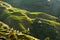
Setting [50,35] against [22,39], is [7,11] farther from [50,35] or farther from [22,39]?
[22,39]

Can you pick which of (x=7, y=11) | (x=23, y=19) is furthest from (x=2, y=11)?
(x=23, y=19)

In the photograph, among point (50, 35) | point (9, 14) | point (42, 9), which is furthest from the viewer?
point (42, 9)

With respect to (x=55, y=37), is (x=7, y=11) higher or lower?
higher

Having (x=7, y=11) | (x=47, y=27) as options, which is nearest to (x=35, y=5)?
(x=7, y=11)

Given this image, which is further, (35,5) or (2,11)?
(35,5)

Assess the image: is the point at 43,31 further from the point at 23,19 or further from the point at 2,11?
the point at 2,11

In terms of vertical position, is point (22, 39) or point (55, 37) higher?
point (22, 39)

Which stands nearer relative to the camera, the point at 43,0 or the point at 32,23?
the point at 32,23

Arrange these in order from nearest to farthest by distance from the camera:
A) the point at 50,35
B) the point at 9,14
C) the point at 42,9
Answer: the point at 50,35, the point at 9,14, the point at 42,9

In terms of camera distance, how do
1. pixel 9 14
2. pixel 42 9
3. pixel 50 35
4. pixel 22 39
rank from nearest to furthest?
pixel 22 39 → pixel 50 35 → pixel 9 14 → pixel 42 9
